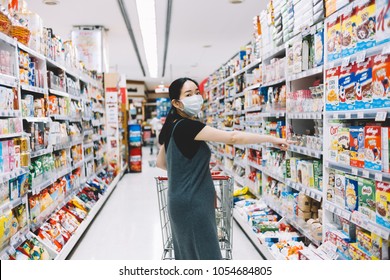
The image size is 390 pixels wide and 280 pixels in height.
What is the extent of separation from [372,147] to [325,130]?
0.63 m

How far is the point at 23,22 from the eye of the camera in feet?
11.6

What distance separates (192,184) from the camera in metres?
2.18

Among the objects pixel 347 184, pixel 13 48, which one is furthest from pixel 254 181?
pixel 13 48

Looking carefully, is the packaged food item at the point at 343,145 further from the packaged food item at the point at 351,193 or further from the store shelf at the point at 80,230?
the store shelf at the point at 80,230

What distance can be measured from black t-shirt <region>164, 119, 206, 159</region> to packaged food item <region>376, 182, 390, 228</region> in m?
1.19

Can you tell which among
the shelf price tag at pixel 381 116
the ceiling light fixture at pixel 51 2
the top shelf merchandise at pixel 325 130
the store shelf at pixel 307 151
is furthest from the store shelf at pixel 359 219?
the ceiling light fixture at pixel 51 2

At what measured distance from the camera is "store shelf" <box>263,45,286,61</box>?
4.04m

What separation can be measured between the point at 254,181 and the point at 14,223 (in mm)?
3377

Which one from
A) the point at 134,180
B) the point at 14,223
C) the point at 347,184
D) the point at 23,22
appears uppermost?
the point at 23,22

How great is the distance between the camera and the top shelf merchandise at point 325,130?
2.35 meters

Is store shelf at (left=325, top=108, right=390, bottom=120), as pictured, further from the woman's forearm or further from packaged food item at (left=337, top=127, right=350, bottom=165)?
the woman's forearm

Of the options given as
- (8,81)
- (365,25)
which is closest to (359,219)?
(365,25)

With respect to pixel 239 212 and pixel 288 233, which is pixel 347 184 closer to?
pixel 288 233

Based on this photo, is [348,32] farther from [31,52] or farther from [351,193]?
[31,52]
